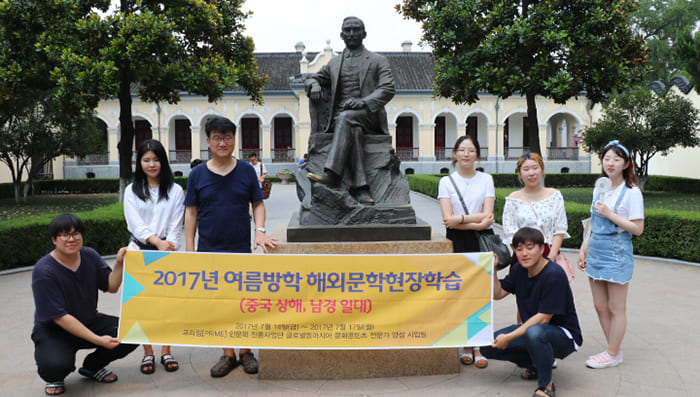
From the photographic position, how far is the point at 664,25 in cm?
3344

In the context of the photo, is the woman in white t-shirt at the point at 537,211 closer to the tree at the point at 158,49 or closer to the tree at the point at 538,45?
the tree at the point at 538,45

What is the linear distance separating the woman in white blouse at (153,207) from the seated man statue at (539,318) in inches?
97.2

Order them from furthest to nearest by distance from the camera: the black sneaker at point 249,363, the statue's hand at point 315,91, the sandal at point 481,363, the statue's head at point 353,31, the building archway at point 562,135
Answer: the building archway at point 562,135
the statue's hand at point 315,91
the statue's head at point 353,31
the sandal at point 481,363
the black sneaker at point 249,363

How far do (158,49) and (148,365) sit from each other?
9.26 metres

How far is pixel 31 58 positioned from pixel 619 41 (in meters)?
13.4

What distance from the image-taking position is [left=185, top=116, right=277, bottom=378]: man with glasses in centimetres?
370

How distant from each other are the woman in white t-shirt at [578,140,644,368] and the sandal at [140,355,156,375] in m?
3.30

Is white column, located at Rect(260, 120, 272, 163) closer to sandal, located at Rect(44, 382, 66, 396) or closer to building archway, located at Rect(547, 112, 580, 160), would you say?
building archway, located at Rect(547, 112, 580, 160)

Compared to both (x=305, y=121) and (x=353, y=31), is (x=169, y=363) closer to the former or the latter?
(x=353, y=31)

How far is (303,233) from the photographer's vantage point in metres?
4.04

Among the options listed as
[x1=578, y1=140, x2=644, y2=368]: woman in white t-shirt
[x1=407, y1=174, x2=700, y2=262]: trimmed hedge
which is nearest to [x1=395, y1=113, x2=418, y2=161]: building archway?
[x1=407, y1=174, x2=700, y2=262]: trimmed hedge

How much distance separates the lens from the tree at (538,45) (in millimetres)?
11453

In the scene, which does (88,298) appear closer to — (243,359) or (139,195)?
(139,195)

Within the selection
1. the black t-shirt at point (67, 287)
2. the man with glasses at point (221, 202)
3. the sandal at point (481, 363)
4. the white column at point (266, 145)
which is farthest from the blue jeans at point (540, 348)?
the white column at point (266, 145)
